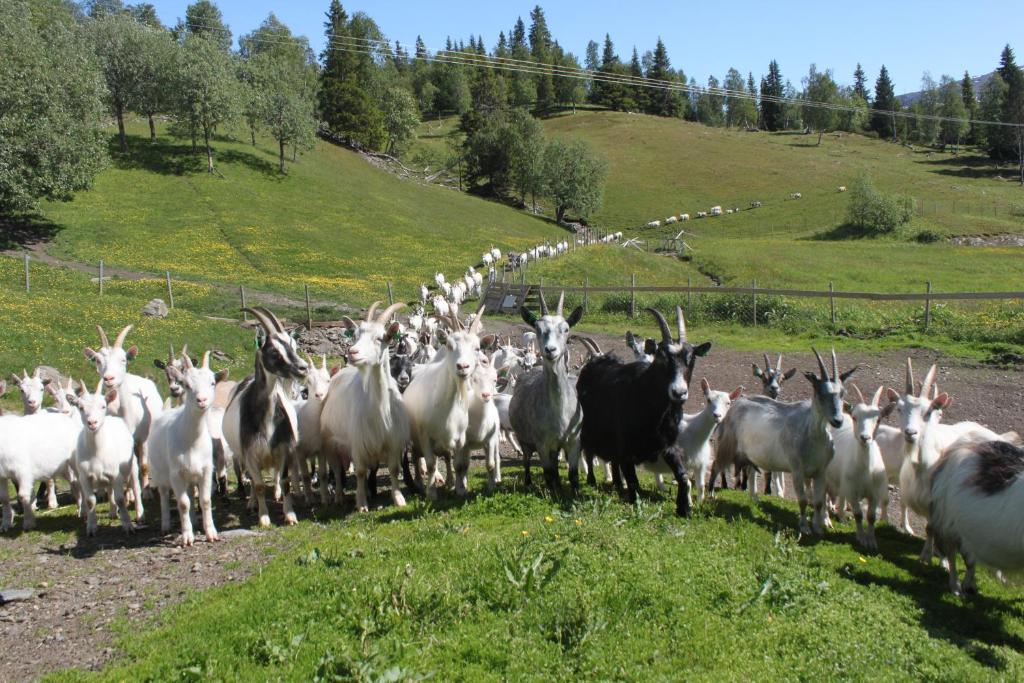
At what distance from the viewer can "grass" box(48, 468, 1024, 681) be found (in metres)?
6.06

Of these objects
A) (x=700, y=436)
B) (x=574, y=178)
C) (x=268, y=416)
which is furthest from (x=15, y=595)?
(x=574, y=178)

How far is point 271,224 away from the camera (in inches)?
2196

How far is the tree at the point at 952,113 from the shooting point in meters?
120

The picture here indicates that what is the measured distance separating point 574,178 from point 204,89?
37.5 meters

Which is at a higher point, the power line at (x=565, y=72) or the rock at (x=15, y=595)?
the power line at (x=565, y=72)

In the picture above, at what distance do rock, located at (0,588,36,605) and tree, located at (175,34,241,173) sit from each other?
193 feet

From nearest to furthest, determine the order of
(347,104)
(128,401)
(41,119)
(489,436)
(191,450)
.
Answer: (191,450)
(489,436)
(128,401)
(41,119)
(347,104)

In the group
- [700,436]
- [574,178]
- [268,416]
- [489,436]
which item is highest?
[574,178]

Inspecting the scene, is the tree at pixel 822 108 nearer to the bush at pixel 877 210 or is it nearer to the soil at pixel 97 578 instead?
the bush at pixel 877 210

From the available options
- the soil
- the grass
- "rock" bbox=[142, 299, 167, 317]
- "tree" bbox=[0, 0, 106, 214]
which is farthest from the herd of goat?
"tree" bbox=[0, 0, 106, 214]

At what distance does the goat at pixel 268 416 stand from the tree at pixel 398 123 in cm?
9183

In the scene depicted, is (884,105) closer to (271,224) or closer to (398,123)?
(398,123)

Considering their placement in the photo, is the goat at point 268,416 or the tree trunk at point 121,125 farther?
the tree trunk at point 121,125

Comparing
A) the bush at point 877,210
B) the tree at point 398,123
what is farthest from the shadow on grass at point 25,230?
the bush at point 877,210
